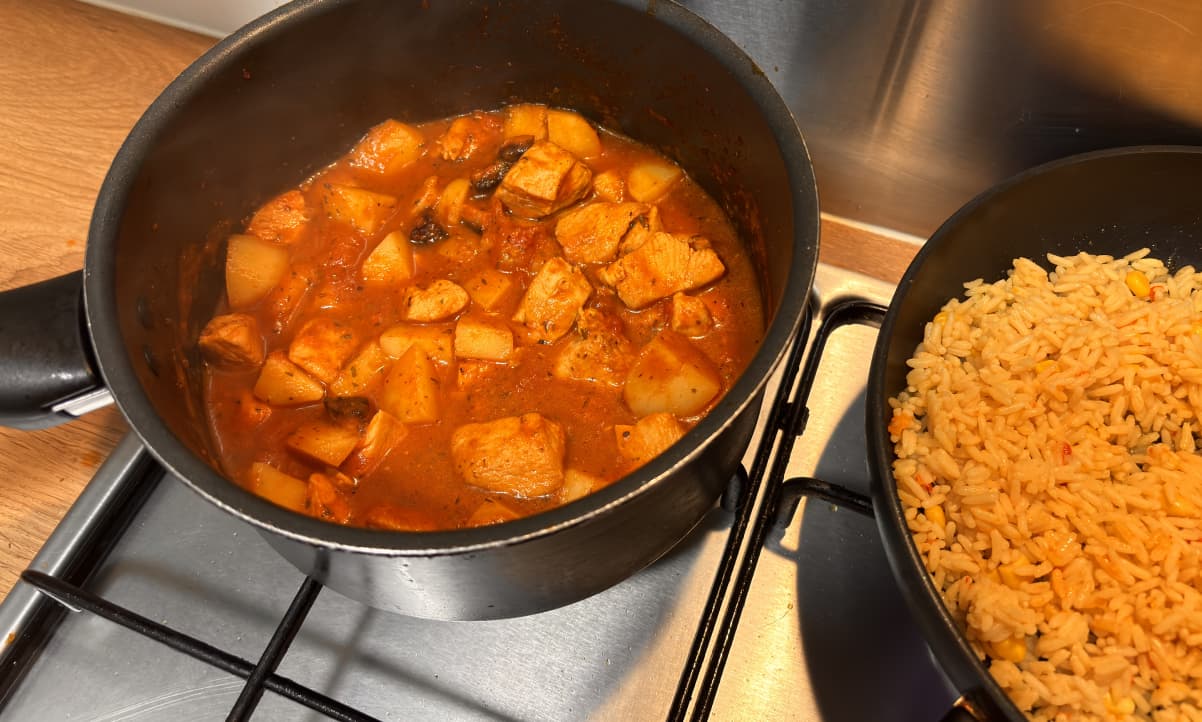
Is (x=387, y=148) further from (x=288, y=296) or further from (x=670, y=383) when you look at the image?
(x=670, y=383)

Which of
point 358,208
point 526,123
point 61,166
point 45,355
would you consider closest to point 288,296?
point 358,208

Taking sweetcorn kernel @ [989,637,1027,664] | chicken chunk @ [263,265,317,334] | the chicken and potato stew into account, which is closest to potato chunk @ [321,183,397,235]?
the chicken and potato stew

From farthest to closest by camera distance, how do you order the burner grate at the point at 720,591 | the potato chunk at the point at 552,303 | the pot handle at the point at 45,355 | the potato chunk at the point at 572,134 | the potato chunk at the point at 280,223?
1. the potato chunk at the point at 572,134
2. the potato chunk at the point at 280,223
3. the potato chunk at the point at 552,303
4. the burner grate at the point at 720,591
5. the pot handle at the point at 45,355

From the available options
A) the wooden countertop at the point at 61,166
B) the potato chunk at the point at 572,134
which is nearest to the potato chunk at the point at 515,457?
the potato chunk at the point at 572,134

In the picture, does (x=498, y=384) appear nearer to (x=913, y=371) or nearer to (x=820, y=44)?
→ (x=913, y=371)

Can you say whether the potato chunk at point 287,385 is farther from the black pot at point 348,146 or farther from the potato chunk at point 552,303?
the potato chunk at point 552,303

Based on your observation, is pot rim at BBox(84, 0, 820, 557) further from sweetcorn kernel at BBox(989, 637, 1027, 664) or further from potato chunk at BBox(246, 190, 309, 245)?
sweetcorn kernel at BBox(989, 637, 1027, 664)
